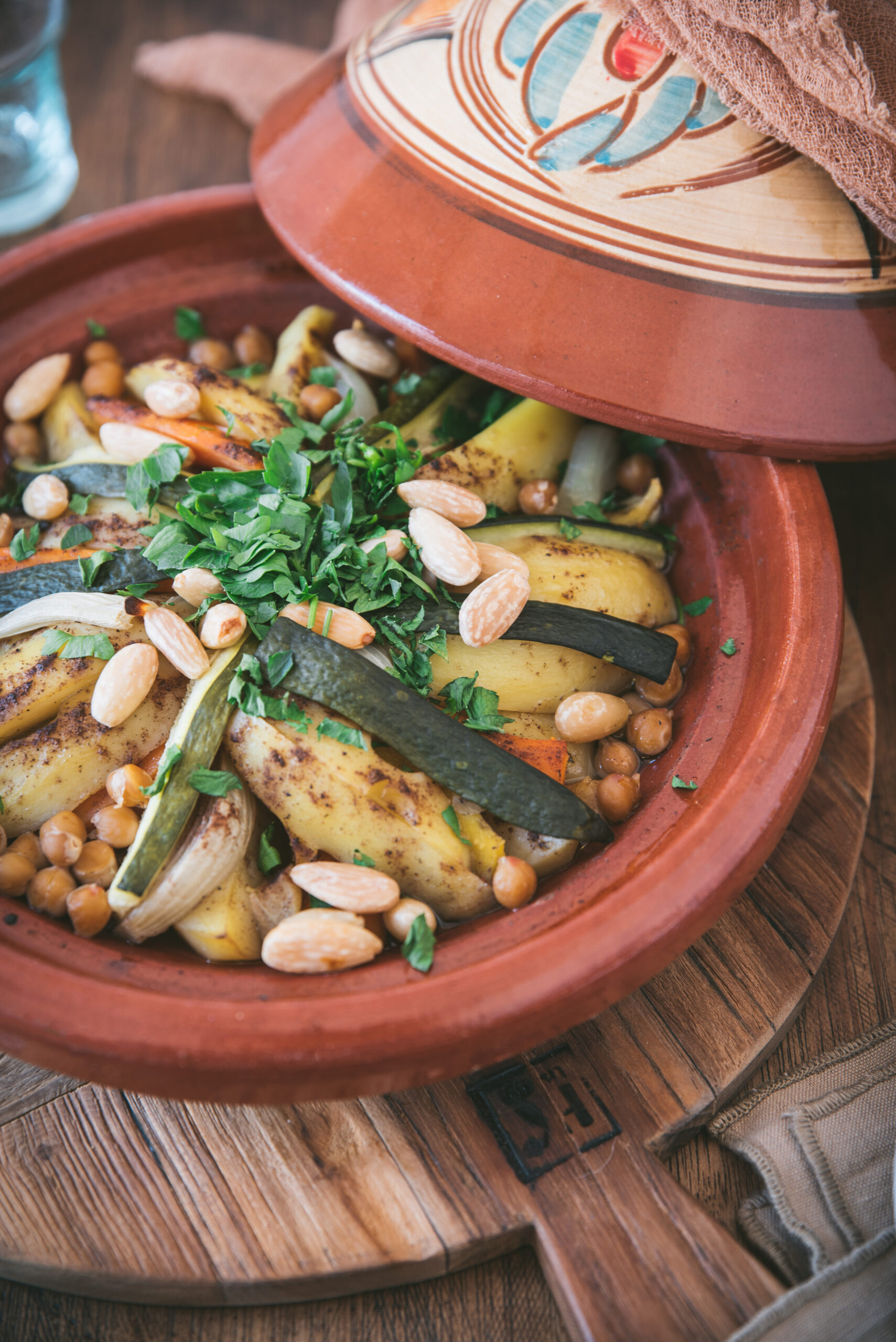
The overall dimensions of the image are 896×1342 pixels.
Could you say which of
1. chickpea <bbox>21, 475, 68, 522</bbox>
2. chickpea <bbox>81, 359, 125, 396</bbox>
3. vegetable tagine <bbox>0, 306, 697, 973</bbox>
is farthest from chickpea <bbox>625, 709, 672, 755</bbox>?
chickpea <bbox>81, 359, 125, 396</bbox>

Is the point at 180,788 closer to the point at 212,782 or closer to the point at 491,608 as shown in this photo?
the point at 212,782

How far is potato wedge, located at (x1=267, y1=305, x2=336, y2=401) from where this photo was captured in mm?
2598

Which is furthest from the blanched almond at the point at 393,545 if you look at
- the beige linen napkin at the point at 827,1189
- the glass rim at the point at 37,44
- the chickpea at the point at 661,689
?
the glass rim at the point at 37,44

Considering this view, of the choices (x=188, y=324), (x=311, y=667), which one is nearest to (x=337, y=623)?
(x=311, y=667)

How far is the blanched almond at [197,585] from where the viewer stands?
79.1 inches

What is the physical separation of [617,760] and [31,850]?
1313 millimetres

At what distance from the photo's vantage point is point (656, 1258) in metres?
1.73

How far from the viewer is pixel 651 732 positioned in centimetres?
212

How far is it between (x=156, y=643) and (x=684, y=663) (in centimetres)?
129

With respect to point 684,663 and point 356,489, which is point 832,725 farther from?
point 356,489

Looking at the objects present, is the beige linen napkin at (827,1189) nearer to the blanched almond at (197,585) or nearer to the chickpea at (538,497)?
the chickpea at (538,497)

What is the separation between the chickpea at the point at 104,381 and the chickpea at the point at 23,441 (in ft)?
0.65

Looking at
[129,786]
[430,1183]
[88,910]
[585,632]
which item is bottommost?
[430,1183]

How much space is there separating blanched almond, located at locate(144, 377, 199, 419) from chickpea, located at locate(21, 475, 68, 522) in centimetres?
32
